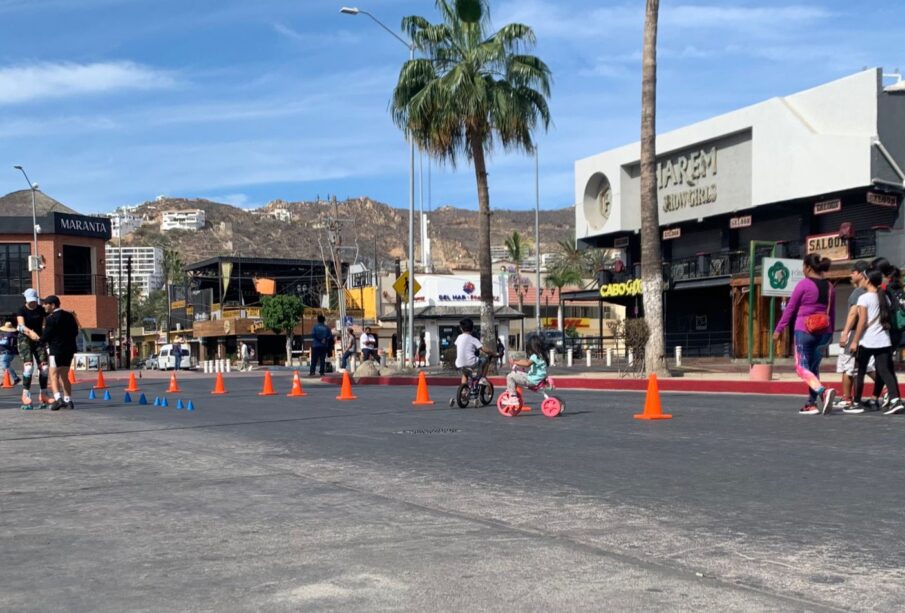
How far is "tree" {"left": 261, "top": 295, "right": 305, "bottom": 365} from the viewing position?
77500 millimetres

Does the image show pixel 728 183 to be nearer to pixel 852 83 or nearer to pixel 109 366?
pixel 852 83

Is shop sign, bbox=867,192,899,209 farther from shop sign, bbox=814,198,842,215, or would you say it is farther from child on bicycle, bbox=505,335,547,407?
child on bicycle, bbox=505,335,547,407

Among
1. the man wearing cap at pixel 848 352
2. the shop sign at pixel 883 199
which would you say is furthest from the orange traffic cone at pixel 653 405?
the shop sign at pixel 883 199

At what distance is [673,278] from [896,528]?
140 ft

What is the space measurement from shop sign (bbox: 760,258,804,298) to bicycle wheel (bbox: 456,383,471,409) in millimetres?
10780

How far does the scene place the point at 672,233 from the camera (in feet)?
156

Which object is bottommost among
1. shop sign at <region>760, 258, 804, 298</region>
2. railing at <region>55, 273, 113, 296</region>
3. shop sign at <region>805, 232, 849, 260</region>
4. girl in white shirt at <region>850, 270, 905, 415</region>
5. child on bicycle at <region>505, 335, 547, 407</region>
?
child on bicycle at <region>505, 335, 547, 407</region>

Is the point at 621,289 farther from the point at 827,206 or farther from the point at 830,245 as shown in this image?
the point at 827,206

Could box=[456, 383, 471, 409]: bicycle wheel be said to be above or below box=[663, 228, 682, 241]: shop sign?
below

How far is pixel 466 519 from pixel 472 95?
82.4ft

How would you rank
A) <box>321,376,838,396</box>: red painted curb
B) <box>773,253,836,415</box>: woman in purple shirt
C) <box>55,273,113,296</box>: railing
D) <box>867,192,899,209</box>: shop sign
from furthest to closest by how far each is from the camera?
1. <box>55,273,113,296</box>: railing
2. <box>867,192,899,209</box>: shop sign
3. <box>321,376,838,396</box>: red painted curb
4. <box>773,253,836,415</box>: woman in purple shirt

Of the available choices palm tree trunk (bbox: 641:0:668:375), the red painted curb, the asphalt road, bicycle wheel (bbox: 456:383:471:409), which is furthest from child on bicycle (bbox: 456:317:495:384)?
palm tree trunk (bbox: 641:0:668:375)

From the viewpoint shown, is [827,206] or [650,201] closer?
[650,201]

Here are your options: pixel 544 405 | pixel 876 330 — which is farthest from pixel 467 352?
pixel 876 330
